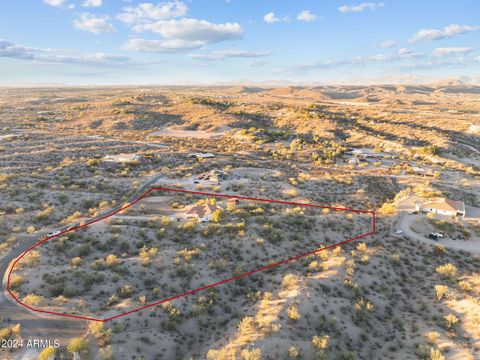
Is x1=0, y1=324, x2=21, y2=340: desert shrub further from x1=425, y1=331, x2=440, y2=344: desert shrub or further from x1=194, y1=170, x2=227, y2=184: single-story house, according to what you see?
x1=194, y1=170, x2=227, y2=184: single-story house

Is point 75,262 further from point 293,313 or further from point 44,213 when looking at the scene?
point 293,313

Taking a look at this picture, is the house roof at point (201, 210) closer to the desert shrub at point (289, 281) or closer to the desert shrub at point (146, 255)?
the desert shrub at point (146, 255)

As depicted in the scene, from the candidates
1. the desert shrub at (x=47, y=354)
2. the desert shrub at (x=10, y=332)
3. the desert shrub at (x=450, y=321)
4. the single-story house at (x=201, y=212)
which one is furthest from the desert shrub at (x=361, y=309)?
the desert shrub at (x=10, y=332)

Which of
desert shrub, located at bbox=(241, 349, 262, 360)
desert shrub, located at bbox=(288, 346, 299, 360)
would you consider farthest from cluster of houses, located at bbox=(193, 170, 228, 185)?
desert shrub, located at bbox=(241, 349, 262, 360)

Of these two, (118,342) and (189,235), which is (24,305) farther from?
(189,235)

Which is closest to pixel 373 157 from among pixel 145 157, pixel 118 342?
pixel 145 157

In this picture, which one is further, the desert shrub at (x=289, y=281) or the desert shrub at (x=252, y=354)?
the desert shrub at (x=289, y=281)
